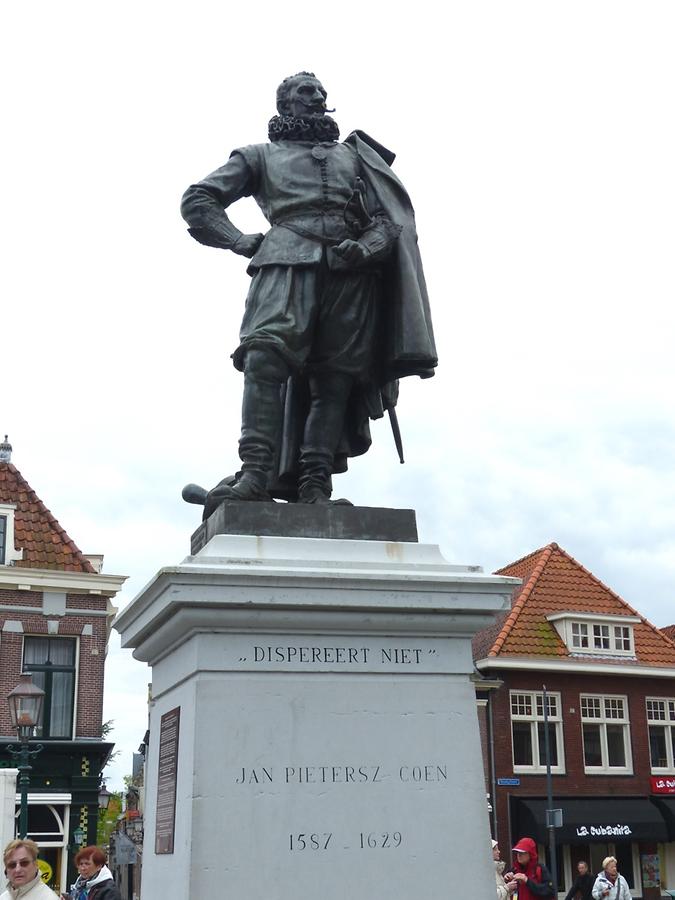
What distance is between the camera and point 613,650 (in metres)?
33.4

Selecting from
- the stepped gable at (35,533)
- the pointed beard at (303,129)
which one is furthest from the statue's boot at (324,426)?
the stepped gable at (35,533)

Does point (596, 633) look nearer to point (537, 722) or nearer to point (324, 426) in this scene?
point (537, 722)

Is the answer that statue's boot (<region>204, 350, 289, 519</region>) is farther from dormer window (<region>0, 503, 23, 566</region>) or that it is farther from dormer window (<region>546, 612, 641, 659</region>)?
dormer window (<region>546, 612, 641, 659</region>)

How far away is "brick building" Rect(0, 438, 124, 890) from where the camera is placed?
25.0m

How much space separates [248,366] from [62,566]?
22.6 meters

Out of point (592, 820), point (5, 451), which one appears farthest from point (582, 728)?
point (5, 451)

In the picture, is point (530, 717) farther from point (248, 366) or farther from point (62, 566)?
point (248, 366)

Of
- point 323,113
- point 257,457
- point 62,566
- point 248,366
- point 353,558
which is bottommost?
point 353,558

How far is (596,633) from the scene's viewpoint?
33500 millimetres

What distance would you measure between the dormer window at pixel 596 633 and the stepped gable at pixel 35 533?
13738 millimetres

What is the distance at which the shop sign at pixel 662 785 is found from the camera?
32.5 meters

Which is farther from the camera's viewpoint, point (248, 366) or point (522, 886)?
point (522, 886)

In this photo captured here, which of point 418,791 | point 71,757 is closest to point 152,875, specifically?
point 418,791

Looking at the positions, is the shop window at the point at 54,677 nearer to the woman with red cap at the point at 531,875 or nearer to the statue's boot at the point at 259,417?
the woman with red cap at the point at 531,875
